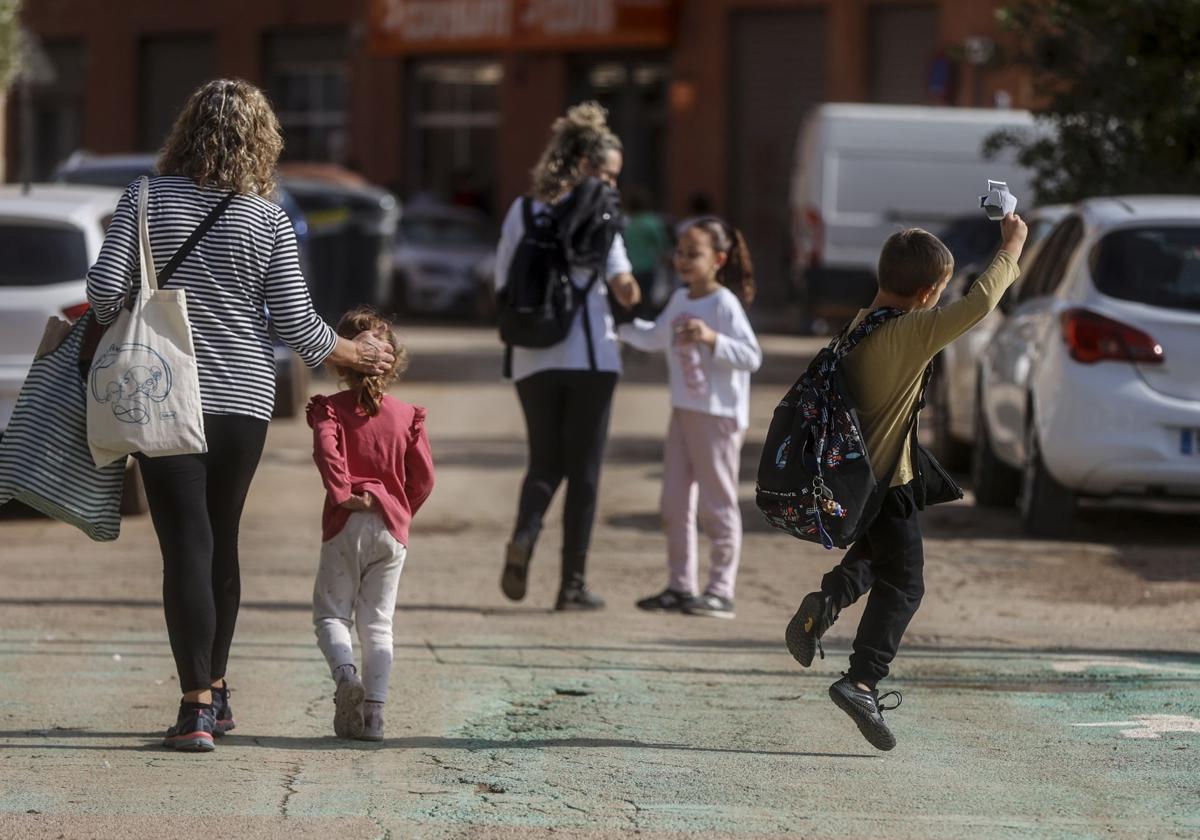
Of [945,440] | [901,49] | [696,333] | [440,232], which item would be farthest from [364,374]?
[901,49]

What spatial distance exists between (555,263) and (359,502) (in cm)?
275

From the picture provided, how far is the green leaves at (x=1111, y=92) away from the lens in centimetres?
1419

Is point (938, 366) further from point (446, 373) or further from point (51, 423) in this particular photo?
point (51, 423)

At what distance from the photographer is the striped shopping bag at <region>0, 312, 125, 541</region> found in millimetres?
6035

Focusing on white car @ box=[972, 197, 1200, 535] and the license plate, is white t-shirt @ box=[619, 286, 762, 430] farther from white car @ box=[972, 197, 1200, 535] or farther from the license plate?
the license plate

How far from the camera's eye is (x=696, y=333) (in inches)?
337

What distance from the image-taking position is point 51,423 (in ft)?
19.8

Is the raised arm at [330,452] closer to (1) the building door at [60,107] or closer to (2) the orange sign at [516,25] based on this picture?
(2) the orange sign at [516,25]

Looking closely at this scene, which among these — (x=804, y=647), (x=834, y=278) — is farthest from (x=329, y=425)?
(x=834, y=278)

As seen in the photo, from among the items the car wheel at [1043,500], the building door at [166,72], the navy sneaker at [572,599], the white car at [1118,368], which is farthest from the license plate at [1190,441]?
the building door at [166,72]

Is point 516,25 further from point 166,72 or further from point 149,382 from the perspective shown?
point 149,382

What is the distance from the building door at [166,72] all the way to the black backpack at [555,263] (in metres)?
35.9

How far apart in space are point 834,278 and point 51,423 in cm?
1886

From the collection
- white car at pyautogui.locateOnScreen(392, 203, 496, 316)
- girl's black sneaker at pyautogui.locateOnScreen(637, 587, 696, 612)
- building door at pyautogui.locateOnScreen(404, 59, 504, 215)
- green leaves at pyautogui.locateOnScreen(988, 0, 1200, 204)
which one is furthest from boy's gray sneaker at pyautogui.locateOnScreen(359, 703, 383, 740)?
building door at pyautogui.locateOnScreen(404, 59, 504, 215)
